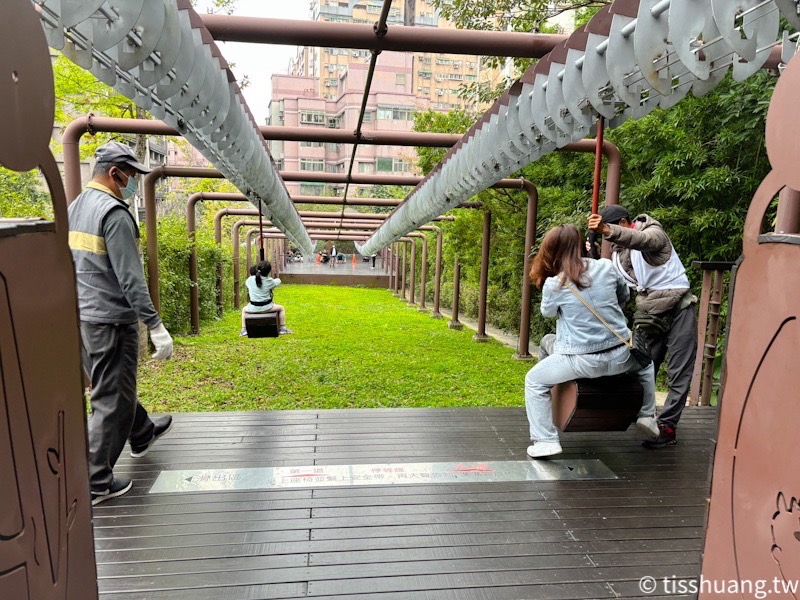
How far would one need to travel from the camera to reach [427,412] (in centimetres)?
438

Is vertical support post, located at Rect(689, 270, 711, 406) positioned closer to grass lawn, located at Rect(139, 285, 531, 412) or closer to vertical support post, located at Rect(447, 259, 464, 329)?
grass lawn, located at Rect(139, 285, 531, 412)

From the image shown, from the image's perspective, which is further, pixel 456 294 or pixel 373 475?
pixel 456 294

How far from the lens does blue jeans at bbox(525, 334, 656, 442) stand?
308 centimetres

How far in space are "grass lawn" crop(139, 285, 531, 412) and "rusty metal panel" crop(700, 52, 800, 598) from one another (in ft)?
14.5

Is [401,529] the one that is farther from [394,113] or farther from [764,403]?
[394,113]

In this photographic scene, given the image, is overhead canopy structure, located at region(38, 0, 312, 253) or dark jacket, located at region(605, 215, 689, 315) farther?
dark jacket, located at region(605, 215, 689, 315)

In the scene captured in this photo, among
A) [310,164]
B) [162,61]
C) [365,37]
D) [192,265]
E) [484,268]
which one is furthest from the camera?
[310,164]

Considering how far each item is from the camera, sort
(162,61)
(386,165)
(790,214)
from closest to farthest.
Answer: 1. (162,61)
2. (790,214)
3. (386,165)

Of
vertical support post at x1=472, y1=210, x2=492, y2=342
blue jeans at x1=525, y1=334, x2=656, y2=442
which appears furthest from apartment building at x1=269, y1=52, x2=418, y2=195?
blue jeans at x1=525, y1=334, x2=656, y2=442

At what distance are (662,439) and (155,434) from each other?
3.41 m

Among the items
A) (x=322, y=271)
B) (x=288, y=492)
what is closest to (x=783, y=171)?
(x=288, y=492)

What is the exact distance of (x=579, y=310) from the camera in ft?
10.2

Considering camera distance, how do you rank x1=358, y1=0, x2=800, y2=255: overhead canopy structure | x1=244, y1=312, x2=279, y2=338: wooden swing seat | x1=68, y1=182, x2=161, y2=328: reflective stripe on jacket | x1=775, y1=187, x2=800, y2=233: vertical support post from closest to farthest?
x1=358, y1=0, x2=800, y2=255: overhead canopy structure → x1=775, y1=187, x2=800, y2=233: vertical support post → x1=68, y1=182, x2=161, y2=328: reflective stripe on jacket → x1=244, y1=312, x2=279, y2=338: wooden swing seat

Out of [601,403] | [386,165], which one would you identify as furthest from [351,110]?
[601,403]
